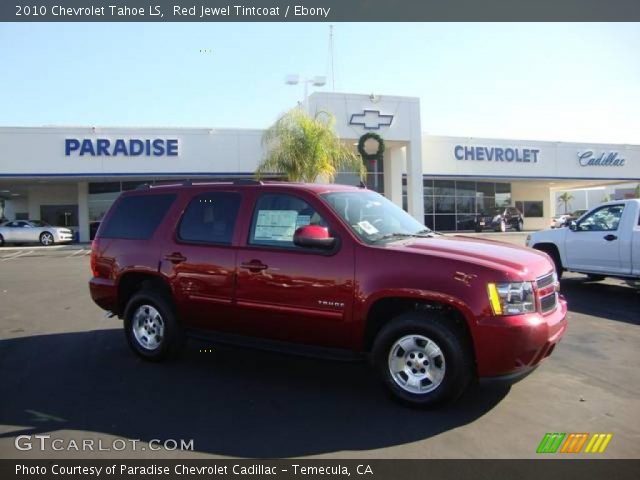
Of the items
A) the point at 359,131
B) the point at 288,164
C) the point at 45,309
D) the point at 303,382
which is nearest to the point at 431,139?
the point at 359,131

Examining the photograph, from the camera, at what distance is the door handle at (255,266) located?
4.95 meters

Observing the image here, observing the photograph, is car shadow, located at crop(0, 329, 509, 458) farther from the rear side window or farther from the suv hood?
the rear side window

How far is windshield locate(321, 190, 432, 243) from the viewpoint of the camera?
4838mm

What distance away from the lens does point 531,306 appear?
4.21 m

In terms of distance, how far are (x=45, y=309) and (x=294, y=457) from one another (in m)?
7.09

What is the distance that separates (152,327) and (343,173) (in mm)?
25230

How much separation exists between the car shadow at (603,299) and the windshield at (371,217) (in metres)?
4.39

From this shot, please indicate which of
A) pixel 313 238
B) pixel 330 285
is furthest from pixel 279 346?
pixel 313 238

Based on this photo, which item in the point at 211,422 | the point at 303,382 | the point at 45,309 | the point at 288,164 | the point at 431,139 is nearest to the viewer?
the point at 211,422

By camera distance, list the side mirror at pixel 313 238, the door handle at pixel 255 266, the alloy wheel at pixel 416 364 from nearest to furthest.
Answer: the alloy wheel at pixel 416 364 < the side mirror at pixel 313 238 < the door handle at pixel 255 266

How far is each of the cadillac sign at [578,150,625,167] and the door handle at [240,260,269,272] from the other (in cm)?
3780

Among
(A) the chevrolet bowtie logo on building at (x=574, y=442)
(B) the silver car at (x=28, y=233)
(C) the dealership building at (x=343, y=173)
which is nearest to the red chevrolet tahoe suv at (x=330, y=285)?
(A) the chevrolet bowtie logo on building at (x=574, y=442)

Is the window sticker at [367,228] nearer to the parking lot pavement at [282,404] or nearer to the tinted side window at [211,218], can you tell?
the tinted side window at [211,218]

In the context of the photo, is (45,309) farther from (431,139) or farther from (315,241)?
(431,139)
